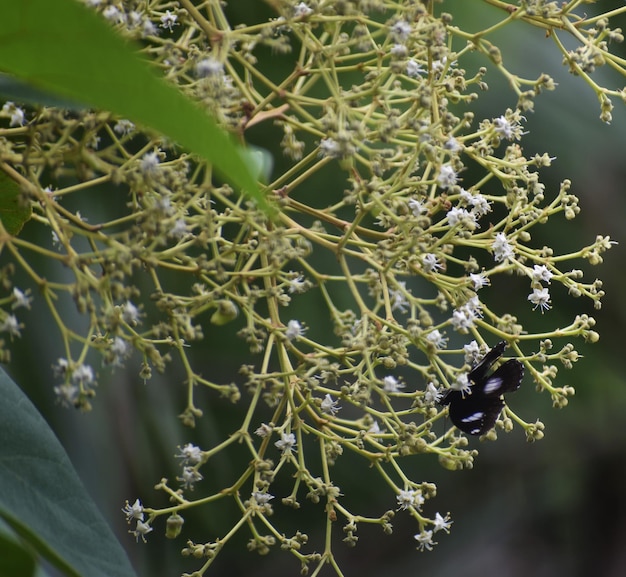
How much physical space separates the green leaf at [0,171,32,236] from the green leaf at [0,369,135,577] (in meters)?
0.18

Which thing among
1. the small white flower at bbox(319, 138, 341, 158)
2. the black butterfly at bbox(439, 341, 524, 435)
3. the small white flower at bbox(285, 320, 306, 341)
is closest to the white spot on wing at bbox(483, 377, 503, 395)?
the black butterfly at bbox(439, 341, 524, 435)

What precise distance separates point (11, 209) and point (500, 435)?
2.72m

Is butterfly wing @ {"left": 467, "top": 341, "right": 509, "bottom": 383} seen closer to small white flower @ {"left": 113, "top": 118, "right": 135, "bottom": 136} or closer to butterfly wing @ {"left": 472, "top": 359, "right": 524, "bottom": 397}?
butterfly wing @ {"left": 472, "top": 359, "right": 524, "bottom": 397}

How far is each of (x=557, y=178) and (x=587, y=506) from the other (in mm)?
1428

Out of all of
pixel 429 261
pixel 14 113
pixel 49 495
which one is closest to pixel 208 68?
pixel 14 113

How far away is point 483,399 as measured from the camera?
3.13ft

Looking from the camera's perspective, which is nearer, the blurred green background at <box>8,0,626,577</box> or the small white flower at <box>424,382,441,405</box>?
the small white flower at <box>424,382,441,405</box>

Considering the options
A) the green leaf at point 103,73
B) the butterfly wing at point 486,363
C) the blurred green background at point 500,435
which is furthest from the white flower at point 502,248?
the blurred green background at point 500,435

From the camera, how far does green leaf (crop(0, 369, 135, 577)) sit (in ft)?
2.52

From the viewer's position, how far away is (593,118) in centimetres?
280

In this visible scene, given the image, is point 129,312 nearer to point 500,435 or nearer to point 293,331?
point 293,331

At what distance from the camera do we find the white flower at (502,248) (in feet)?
3.03

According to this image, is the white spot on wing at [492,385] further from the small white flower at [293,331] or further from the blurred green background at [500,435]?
the blurred green background at [500,435]

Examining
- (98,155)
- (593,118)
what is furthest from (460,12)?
(98,155)
